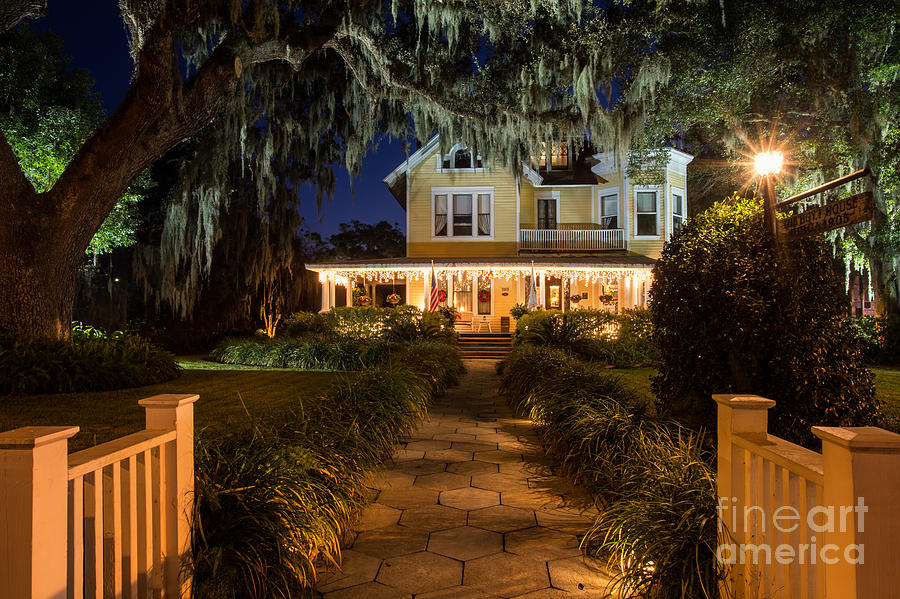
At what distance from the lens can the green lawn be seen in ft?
19.3

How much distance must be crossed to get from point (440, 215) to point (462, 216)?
873 mm

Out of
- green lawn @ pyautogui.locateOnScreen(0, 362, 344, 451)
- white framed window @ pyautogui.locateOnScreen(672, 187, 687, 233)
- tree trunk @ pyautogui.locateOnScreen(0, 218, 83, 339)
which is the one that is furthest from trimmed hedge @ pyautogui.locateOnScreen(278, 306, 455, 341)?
white framed window @ pyautogui.locateOnScreen(672, 187, 687, 233)

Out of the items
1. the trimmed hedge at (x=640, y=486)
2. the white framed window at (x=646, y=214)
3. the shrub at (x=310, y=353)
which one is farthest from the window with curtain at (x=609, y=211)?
the trimmed hedge at (x=640, y=486)

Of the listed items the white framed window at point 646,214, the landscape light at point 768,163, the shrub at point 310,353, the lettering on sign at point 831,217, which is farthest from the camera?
the white framed window at point 646,214

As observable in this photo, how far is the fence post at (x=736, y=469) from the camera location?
2281mm

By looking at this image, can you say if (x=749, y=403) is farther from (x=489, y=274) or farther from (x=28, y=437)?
(x=489, y=274)

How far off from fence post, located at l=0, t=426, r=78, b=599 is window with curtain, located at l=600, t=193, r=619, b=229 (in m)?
21.3

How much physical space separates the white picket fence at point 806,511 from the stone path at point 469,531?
844 millimetres

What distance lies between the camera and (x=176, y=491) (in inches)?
94.5

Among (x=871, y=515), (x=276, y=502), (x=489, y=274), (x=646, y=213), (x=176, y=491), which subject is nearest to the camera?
(x=871, y=515)

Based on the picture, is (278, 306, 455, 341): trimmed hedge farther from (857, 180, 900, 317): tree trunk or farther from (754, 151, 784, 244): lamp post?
(857, 180, 900, 317): tree trunk

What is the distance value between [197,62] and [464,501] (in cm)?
1075

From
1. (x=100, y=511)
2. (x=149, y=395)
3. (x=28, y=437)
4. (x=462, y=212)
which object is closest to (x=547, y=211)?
(x=462, y=212)

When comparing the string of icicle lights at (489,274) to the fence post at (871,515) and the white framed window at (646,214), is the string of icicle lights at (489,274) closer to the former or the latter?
the white framed window at (646,214)
